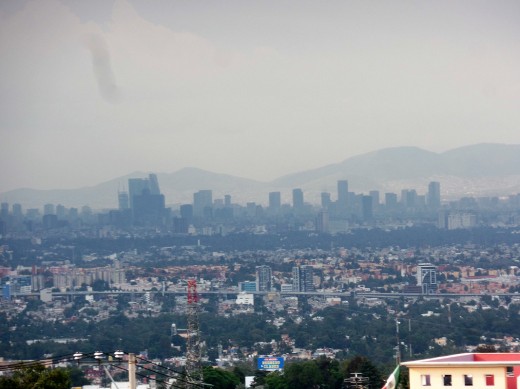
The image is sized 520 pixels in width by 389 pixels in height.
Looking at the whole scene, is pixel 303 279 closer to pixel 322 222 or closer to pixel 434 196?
pixel 322 222

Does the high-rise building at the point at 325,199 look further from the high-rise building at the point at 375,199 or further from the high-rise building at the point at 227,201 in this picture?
the high-rise building at the point at 227,201

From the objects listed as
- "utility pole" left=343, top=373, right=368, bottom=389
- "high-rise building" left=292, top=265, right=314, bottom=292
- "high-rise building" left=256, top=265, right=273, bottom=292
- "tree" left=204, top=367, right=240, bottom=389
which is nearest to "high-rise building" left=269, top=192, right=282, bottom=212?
"high-rise building" left=256, top=265, right=273, bottom=292

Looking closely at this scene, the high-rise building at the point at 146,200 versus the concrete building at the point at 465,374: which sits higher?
the high-rise building at the point at 146,200

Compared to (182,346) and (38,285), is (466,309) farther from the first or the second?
(38,285)

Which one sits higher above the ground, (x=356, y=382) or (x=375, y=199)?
(x=375, y=199)

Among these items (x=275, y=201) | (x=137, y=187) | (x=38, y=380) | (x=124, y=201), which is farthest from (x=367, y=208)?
(x=38, y=380)

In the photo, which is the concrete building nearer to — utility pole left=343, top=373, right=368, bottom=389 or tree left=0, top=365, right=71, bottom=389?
tree left=0, top=365, right=71, bottom=389

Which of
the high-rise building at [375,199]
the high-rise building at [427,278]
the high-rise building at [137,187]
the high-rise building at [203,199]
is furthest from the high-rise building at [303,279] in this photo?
the high-rise building at [375,199]
